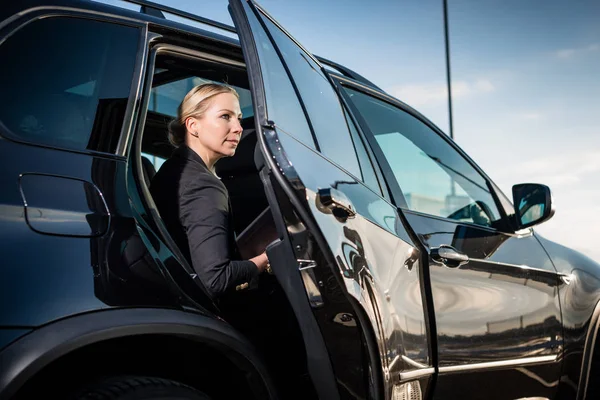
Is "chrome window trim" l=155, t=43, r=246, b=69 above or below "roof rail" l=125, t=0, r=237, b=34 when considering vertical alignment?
below

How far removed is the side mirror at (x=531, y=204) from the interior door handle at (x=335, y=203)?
1.32m

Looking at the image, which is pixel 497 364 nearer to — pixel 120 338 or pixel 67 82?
pixel 120 338

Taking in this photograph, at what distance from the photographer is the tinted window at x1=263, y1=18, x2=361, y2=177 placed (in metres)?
2.00

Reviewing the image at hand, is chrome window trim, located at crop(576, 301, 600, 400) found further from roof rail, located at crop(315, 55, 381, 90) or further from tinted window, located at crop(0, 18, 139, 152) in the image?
tinted window, located at crop(0, 18, 139, 152)

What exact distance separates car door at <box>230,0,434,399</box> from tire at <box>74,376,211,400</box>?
42 centimetres

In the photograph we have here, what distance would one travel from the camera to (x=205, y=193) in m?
2.00

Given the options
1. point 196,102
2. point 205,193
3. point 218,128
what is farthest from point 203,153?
point 205,193

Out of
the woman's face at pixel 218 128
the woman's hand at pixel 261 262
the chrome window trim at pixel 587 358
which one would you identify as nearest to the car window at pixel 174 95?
the woman's face at pixel 218 128

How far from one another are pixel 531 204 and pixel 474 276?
2.16 feet

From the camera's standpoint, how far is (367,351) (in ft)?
5.41

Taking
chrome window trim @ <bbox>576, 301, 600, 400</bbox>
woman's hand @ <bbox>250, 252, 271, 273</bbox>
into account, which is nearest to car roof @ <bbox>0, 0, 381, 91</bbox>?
woman's hand @ <bbox>250, 252, 271, 273</bbox>

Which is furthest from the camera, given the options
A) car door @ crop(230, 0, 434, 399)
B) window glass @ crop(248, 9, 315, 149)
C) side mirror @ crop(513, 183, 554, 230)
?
side mirror @ crop(513, 183, 554, 230)

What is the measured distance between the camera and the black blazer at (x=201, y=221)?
73.1 inches

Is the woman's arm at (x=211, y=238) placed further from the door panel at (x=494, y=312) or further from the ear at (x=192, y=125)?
the door panel at (x=494, y=312)
